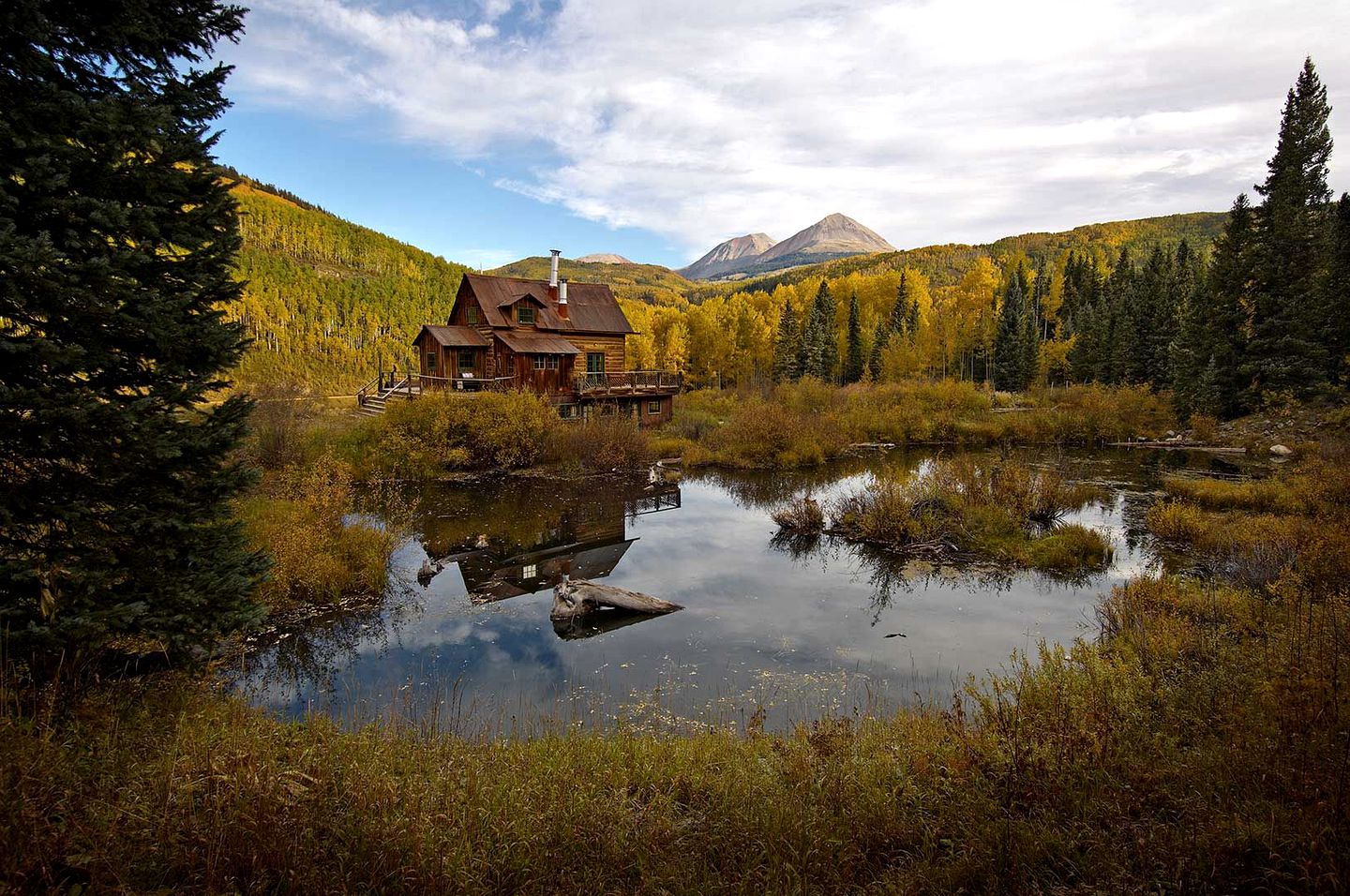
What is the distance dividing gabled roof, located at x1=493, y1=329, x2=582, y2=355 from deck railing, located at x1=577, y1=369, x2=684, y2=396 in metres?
1.81

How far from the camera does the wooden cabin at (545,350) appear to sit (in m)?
30.8

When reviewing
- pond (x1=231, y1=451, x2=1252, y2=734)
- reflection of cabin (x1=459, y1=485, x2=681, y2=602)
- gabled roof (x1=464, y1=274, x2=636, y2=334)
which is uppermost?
gabled roof (x1=464, y1=274, x2=636, y2=334)

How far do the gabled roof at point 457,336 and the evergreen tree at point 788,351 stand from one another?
33267 mm

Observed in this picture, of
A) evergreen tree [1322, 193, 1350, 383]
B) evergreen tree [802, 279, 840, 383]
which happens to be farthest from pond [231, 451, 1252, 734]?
evergreen tree [802, 279, 840, 383]

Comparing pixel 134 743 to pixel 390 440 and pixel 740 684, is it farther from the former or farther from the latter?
pixel 390 440

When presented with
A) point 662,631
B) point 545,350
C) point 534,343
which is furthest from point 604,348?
point 662,631

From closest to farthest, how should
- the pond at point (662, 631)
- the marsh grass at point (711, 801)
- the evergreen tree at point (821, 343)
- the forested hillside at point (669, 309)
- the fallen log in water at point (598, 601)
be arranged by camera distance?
the marsh grass at point (711, 801)
the pond at point (662, 631)
the fallen log in water at point (598, 601)
the forested hillside at point (669, 309)
the evergreen tree at point (821, 343)

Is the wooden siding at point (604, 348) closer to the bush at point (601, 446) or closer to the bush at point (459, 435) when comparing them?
the bush at point (601, 446)

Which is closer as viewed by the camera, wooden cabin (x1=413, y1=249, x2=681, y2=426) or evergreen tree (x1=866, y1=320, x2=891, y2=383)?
wooden cabin (x1=413, y1=249, x2=681, y2=426)

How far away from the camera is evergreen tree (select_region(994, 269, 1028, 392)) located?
180 ft

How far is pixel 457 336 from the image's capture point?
31125 mm

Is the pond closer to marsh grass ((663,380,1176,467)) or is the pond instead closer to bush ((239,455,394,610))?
bush ((239,455,394,610))

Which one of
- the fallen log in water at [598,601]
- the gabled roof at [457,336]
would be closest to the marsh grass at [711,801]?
the fallen log in water at [598,601]

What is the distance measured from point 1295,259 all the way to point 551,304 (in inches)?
1452
